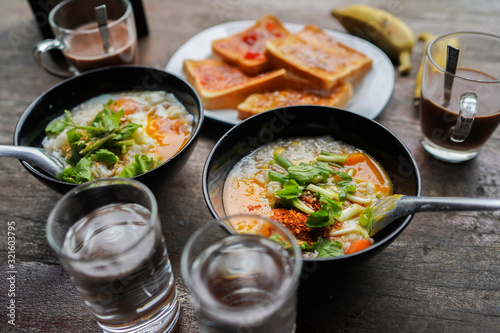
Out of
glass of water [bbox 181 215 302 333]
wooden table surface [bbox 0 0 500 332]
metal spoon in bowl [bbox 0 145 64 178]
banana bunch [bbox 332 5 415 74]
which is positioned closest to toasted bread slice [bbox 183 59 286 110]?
wooden table surface [bbox 0 0 500 332]

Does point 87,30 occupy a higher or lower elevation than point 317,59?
higher

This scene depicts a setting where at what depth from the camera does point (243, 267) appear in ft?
4.09

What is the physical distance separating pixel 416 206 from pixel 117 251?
0.94 m

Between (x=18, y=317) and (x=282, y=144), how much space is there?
1212 mm

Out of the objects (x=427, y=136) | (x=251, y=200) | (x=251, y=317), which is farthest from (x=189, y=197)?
(x=427, y=136)

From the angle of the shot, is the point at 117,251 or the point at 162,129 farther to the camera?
the point at 162,129

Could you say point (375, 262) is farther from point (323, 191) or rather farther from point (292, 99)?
point (292, 99)

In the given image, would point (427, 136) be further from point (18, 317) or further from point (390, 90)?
point (18, 317)

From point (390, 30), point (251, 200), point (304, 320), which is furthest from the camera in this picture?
point (390, 30)

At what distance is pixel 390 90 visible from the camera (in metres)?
2.40

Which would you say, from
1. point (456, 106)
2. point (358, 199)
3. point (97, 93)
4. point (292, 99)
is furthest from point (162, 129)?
point (456, 106)

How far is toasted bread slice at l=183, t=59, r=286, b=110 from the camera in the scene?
95.3 inches

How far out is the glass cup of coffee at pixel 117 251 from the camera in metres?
1.23

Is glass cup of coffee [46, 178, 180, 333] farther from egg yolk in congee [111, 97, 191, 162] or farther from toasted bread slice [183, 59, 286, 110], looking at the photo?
toasted bread slice [183, 59, 286, 110]
